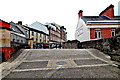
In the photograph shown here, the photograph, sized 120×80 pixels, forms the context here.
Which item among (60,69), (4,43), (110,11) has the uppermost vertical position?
(110,11)

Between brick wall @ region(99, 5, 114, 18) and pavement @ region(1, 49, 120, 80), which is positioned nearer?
pavement @ region(1, 49, 120, 80)

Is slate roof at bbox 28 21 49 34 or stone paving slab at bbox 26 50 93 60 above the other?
slate roof at bbox 28 21 49 34

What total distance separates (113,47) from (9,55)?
7803mm

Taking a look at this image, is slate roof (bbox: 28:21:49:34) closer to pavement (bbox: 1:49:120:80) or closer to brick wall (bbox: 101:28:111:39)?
brick wall (bbox: 101:28:111:39)

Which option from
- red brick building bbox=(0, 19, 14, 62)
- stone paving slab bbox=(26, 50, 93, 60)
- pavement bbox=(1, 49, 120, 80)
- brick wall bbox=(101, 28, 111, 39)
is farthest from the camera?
brick wall bbox=(101, 28, 111, 39)

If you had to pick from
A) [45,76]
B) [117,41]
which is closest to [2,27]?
[45,76]

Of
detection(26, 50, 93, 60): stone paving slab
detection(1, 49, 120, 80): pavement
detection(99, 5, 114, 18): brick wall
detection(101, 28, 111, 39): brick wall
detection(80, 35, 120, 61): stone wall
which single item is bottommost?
detection(1, 49, 120, 80): pavement

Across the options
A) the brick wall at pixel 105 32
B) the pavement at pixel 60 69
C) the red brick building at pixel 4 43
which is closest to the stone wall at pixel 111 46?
the pavement at pixel 60 69

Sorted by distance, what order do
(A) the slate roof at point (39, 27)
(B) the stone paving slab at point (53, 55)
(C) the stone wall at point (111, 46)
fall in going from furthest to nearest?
(A) the slate roof at point (39, 27)
(B) the stone paving slab at point (53, 55)
(C) the stone wall at point (111, 46)

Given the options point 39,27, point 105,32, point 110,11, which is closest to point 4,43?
point 105,32

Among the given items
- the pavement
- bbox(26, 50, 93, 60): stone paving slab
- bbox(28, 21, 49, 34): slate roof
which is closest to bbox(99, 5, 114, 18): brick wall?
bbox(26, 50, 93, 60): stone paving slab

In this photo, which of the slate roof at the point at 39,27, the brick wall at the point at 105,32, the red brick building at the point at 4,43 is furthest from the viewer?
the slate roof at the point at 39,27

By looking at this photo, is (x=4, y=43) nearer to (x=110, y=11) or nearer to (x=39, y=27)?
(x=110, y=11)

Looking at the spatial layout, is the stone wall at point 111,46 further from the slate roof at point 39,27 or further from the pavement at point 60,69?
the slate roof at point 39,27
